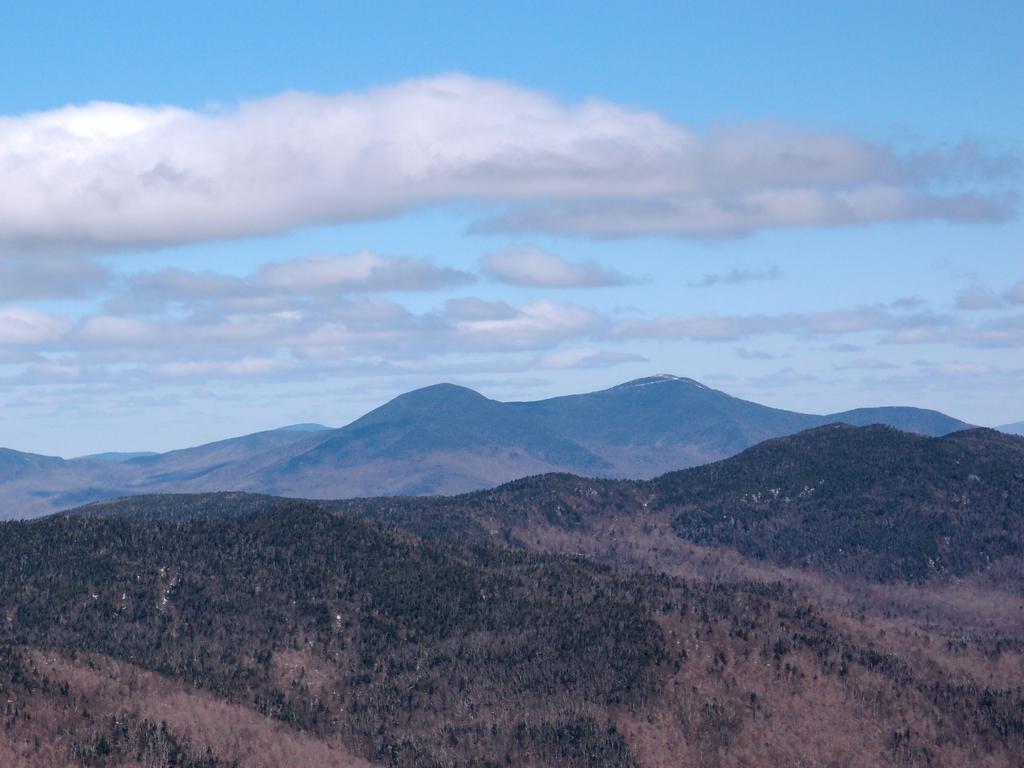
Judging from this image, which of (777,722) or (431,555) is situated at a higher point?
(431,555)

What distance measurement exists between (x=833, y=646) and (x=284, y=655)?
61.6 meters

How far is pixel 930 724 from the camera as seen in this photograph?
141 metres

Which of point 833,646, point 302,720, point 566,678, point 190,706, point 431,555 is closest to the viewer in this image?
point 190,706

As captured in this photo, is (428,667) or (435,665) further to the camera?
(435,665)

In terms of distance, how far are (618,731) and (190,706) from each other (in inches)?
1649

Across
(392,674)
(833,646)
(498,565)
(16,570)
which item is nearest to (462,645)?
(392,674)

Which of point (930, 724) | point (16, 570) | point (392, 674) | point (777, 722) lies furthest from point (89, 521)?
point (930, 724)

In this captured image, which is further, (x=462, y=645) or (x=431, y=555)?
(x=431, y=555)

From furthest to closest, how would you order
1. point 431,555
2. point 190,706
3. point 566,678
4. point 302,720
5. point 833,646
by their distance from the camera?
point 431,555 < point 833,646 < point 566,678 < point 302,720 < point 190,706

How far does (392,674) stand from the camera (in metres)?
144

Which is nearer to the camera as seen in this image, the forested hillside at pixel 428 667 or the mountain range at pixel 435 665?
the mountain range at pixel 435 665

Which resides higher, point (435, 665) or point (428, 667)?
point (435, 665)

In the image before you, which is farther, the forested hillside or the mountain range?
the forested hillside

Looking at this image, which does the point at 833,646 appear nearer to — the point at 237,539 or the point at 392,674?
the point at 392,674
